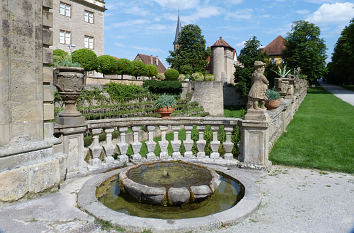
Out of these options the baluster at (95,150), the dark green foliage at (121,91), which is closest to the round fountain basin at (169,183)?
the baluster at (95,150)

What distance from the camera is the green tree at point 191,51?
45606 millimetres

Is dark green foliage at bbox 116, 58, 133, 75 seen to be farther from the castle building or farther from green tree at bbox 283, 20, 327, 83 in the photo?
green tree at bbox 283, 20, 327, 83

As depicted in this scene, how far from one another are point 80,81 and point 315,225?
424cm

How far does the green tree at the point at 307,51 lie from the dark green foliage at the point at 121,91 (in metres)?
25.2

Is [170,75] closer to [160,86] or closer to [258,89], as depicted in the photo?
[160,86]

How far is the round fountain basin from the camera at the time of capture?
12.0ft

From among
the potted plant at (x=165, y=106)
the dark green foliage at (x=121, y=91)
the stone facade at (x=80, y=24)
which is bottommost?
the potted plant at (x=165, y=106)

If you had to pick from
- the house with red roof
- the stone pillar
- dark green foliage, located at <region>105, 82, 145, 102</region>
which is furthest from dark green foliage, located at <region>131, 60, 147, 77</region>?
the house with red roof

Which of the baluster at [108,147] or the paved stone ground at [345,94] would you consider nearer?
the baluster at [108,147]

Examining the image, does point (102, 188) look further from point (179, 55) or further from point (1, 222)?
point (179, 55)

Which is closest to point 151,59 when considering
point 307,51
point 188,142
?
point 307,51

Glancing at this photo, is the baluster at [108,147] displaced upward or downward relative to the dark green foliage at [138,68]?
downward

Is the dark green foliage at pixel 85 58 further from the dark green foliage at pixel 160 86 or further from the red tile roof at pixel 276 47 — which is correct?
the red tile roof at pixel 276 47

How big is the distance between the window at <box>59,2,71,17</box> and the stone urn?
27727 millimetres
